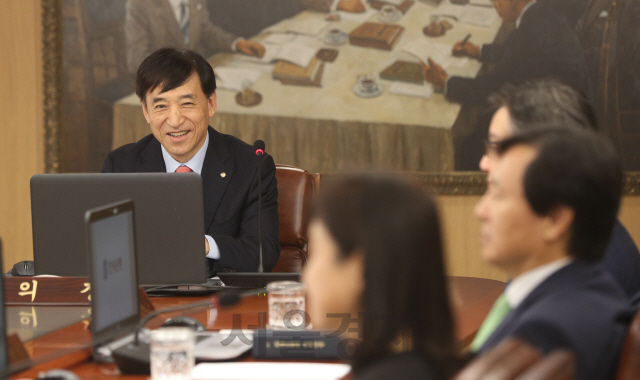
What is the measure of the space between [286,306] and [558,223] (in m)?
0.85

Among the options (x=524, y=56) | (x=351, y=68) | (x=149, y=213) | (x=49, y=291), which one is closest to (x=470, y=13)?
(x=524, y=56)

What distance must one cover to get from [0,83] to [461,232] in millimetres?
3047

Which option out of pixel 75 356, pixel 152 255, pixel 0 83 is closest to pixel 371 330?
pixel 75 356

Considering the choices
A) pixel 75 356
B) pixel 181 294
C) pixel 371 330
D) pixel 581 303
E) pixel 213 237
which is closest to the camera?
pixel 371 330

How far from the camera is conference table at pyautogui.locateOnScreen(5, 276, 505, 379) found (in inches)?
59.5

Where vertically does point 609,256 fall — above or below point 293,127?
above

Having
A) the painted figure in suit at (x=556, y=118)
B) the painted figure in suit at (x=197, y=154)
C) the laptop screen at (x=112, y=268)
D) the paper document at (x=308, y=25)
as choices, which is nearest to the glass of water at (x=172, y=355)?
the laptop screen at (x=112, y=268)

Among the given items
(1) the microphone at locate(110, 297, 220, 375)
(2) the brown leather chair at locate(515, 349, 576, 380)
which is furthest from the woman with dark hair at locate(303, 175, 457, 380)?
(1) the microphone at locate(110, 297, 220, 375)

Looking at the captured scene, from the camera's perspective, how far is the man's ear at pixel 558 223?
3.83 ft

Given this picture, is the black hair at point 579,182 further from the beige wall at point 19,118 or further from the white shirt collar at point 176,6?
the beige wall at point 19,118

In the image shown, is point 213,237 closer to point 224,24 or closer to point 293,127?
point 293,127

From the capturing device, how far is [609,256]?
167cm

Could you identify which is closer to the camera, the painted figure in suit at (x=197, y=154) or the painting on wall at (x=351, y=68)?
the painted figure in suit at (x=197, y=154)

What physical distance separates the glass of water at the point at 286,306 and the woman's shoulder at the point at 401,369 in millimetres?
853
